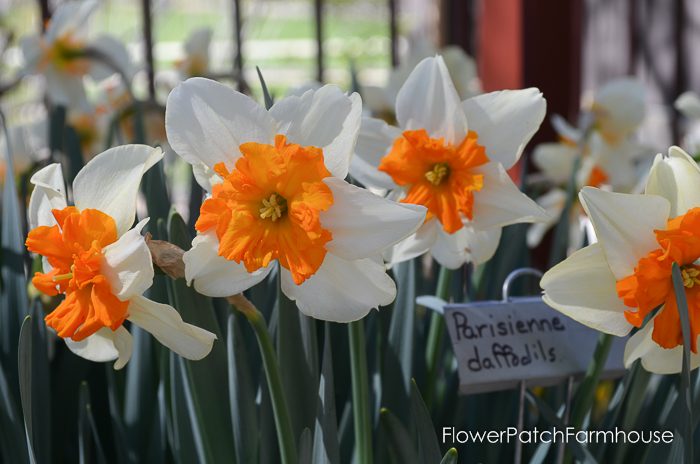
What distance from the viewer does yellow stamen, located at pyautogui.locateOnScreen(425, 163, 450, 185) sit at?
0.75 meters

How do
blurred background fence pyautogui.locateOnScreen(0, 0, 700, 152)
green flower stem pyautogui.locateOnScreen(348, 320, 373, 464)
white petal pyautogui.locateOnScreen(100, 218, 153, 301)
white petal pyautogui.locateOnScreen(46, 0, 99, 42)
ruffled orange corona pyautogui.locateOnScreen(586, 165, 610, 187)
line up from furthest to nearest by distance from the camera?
1. blurred background fence pyautogui.locateOnScreen(0, 0, 700, 152)
2. white petal pyautogui.locateOnScreen(46, 0, 99, 42)
3. ruffled orange corona pyautogui.locateOnScreen(586, 165, 610, 187)
4. green flower stem pyautogui.locateOnScreen(348, 320, 373, 464)
5. white petal pyautogui.locateOnScreen(100, 218, 153, 301)

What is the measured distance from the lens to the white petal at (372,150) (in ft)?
2.54

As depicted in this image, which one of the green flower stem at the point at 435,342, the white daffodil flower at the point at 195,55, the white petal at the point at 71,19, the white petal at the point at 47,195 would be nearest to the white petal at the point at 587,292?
the green flower stem at the point at 435,342

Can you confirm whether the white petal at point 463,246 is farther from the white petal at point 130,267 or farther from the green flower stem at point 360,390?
the white petal at point 130,267

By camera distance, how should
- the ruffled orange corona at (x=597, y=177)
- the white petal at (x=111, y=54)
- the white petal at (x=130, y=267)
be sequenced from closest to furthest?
the white petal at (x=130, y=267)
the ruffled orange corona at (x=597, y=177)
the white petal at (x=111, y=54)

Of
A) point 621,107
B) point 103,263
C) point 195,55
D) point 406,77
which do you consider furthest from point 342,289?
point 195,55

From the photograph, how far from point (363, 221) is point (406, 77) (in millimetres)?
866

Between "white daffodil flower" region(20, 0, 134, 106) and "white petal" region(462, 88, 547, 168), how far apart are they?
98 cm

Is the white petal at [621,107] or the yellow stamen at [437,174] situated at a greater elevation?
the yellow stamen at [437,174]

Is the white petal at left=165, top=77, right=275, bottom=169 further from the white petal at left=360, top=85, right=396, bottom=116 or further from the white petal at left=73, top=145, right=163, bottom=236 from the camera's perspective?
the white petal at left=360, top=85, right=396, bottom=116

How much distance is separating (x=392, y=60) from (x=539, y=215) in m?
1.99

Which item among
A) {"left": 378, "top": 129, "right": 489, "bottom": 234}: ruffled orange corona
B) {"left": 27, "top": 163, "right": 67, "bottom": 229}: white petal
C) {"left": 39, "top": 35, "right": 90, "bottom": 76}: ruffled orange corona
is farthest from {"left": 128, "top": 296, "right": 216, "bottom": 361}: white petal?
{"left": 39, "top": 35, "right": 90, "bottom": 76}: ruffled orange corona

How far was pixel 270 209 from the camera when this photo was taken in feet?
2.00

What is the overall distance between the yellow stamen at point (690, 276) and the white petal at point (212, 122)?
30 centimetres
